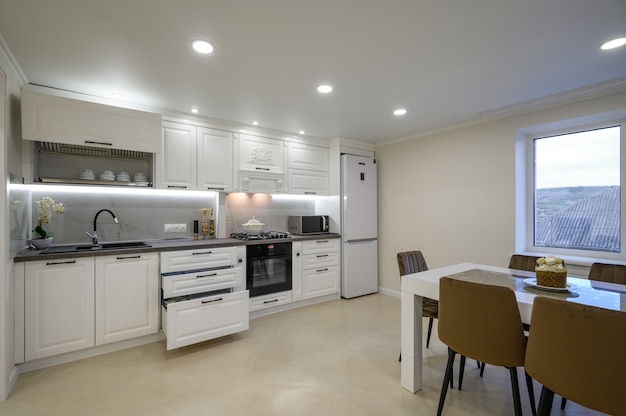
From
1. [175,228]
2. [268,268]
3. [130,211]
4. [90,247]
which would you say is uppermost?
[130,211]

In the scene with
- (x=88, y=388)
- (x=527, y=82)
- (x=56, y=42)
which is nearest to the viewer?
(x=56, y=42)

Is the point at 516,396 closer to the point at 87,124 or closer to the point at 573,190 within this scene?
the point at 573,190

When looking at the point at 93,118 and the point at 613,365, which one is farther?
the point at 93,118

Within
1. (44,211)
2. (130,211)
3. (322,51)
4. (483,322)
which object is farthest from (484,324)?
(44,211)

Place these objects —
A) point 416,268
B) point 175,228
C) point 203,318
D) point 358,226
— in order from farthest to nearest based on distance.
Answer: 1. point 358,226
2. point 175,228
3. point 416,268
4. point 203,318

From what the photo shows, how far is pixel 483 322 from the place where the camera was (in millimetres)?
1521

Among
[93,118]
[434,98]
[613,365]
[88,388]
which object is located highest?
[434,98]

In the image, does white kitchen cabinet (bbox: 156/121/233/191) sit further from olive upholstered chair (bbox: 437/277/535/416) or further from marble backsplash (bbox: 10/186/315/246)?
olive upholstered chair (bbox: 437/277/535/416)

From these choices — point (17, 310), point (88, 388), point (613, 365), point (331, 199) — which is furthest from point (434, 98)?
point (17, 310)

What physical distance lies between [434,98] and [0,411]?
402 centimetres

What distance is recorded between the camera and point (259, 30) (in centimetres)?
175

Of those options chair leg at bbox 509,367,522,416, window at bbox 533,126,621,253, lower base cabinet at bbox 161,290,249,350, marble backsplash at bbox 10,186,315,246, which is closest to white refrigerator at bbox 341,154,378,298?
marble backsplash at bbox 10,186,315,246

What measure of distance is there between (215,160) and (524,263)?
3202 mm

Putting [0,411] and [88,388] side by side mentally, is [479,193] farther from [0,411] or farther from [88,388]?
[0,411]
